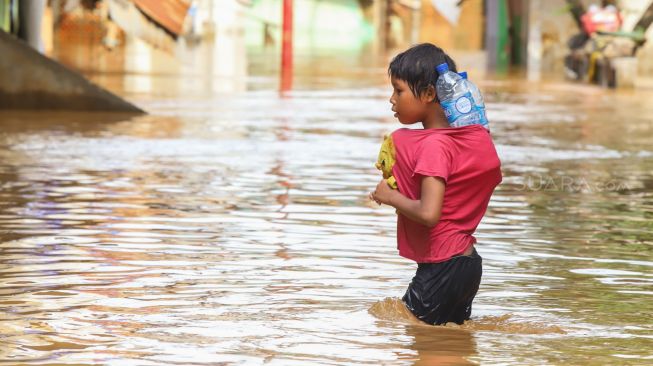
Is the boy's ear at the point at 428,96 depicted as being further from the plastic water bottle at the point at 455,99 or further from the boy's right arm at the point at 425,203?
the boy's right arm at the point at 425,203

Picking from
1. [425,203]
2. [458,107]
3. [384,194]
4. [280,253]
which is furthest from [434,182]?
[280,253]

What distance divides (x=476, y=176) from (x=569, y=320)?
3.13 ft

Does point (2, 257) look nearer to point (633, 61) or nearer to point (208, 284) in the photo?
point (208, 284)

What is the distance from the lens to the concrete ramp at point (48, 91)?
18781mm

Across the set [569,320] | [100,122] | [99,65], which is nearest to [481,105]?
[569,320]

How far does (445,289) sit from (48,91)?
13551 mm

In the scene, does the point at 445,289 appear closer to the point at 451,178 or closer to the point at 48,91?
the point at 451,178

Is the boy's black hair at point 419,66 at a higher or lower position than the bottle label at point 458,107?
higher

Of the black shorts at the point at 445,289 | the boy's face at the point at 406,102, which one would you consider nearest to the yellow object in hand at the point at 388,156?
the boy's face at the point at 406,102

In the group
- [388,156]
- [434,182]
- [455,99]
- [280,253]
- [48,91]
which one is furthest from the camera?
[48,91]

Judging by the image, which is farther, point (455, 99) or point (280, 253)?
point (280, 253)

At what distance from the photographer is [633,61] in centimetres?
2956

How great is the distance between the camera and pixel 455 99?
5.74 meters

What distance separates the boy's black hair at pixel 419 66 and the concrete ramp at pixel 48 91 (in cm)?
1325
